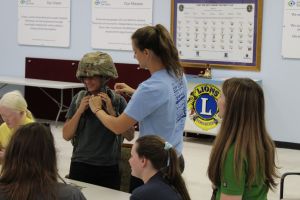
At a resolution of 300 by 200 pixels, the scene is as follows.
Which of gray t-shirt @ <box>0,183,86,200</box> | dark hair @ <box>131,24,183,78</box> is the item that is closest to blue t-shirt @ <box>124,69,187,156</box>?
→ dark hair @ <box>131,24,183,78</box>

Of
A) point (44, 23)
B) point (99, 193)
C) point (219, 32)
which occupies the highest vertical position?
point (44, 23)

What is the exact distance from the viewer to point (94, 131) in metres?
2.91

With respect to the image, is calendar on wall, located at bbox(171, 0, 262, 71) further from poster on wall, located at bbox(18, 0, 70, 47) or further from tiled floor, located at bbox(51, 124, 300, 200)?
poster on wall, located at bbox(18, 0, 70, 47)

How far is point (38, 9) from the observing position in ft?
27.9

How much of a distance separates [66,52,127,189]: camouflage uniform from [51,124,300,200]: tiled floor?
4.09 feet

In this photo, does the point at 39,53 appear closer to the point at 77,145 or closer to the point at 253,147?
the point at 77,145

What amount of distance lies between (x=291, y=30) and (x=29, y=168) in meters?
5.35

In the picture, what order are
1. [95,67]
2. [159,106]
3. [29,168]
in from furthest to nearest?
[95,67] → [159,106] → [29,168]

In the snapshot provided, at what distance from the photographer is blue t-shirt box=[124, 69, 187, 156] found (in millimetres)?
2500

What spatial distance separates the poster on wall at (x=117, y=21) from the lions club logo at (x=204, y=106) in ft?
4.55

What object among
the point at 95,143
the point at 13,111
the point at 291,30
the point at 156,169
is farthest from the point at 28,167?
the point at 291,30

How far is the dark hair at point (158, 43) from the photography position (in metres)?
2.53

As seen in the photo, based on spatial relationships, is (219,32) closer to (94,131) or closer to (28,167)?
(94,131)

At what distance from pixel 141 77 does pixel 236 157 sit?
579cm
